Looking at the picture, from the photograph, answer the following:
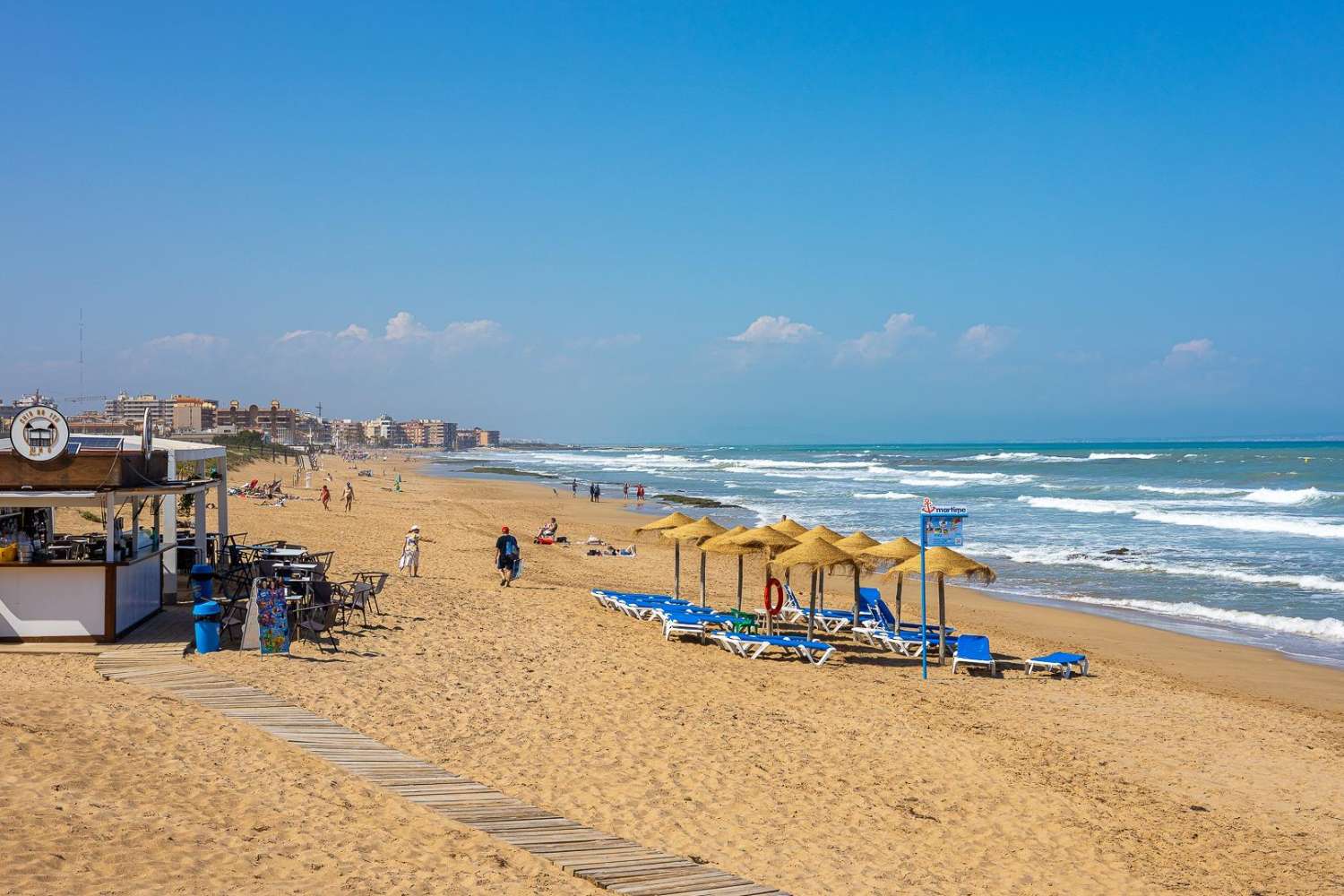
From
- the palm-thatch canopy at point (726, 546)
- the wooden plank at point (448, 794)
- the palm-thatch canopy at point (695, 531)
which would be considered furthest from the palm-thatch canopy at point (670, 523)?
the wooden plank at point (448, 794)

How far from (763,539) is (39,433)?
851 centimetres

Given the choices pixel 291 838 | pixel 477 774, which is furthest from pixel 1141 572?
pixel 291 838

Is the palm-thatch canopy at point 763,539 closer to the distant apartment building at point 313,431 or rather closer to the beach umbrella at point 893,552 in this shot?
the beach umbrella at point 893,552

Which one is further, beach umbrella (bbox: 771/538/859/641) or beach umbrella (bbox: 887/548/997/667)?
beach umbrella (bbox: 771/538/859/641)

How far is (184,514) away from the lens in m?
22.8

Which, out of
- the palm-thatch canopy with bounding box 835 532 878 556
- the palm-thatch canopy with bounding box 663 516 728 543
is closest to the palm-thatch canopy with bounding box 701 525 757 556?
the palm-thatch canopy with bounding box 663 516 728 543

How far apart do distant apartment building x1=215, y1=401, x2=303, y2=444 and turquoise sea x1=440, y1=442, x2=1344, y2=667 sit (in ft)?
155

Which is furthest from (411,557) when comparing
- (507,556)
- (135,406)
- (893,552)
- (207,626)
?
(135,406)

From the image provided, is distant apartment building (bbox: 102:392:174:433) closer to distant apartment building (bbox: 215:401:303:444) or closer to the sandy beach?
distant apartment building (bbox: 215:401:303:444)

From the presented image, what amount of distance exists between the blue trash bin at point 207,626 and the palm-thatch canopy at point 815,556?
263 inches

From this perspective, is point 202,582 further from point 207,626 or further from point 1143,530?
point 1143,530

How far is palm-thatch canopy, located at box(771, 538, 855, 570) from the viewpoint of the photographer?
1322 centimetres

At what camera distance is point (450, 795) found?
680cm

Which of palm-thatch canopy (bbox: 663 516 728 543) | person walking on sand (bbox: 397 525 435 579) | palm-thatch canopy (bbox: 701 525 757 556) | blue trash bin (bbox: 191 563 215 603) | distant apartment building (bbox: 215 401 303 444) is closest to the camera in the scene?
blue trash bin (bbox: 191 563 215 603)
